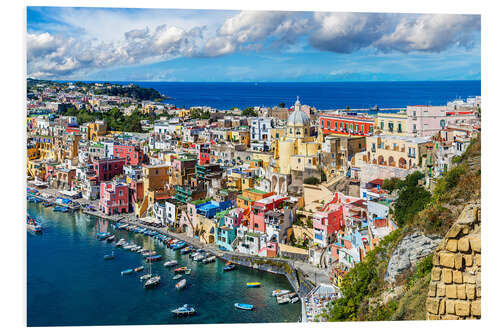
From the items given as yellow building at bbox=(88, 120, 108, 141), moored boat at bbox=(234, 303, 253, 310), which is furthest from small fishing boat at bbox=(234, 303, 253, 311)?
yellow building at bbox=(88, 120, 108, 141)

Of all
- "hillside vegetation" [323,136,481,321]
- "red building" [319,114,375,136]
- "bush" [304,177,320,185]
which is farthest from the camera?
"red building" [319,114,375,136]

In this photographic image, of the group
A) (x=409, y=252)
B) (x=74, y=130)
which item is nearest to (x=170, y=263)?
(x=409, y=252)

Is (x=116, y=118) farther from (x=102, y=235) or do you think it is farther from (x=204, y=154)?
(x=102, y=235)

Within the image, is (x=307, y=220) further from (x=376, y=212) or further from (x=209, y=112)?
(x=209, y=112)

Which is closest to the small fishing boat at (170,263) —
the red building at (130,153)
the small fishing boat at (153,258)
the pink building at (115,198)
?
the small fishing boat at (153,258)

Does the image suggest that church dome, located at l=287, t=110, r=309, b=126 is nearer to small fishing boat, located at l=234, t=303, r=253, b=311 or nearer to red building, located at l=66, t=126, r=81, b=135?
small fishing boat, located at l=234, t=303, r=253, b=311

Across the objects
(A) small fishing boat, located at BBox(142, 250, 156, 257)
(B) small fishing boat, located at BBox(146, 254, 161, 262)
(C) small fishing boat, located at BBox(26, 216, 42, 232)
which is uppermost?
(C) small fishing boat, located at BBox(26, 216, 42, 232)

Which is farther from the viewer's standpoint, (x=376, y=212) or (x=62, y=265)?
(x=62, y=265)

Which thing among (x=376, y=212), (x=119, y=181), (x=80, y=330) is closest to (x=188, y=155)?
(x=119, y=181)
